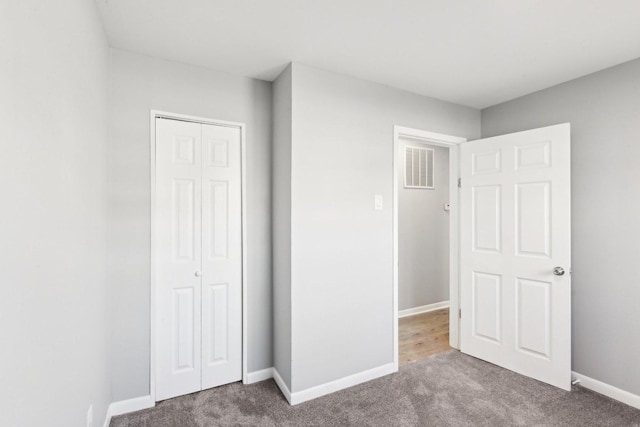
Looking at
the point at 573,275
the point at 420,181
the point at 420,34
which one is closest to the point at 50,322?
the point at 420,34

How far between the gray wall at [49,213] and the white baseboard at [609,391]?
3370mm

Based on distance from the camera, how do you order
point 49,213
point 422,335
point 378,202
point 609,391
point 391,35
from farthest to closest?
point 422,335 < point 378,202 < point 609,391 < point 391,35 < point 49,213

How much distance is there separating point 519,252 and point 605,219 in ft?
2.06

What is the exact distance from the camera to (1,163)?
2.48 feet

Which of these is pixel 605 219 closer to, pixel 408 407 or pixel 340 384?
pixel 408 407

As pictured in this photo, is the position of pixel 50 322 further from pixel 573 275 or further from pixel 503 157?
pixel 573 275

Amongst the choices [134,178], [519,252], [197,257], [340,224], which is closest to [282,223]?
[340,224]

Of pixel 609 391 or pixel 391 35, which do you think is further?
→ pixel 609 391

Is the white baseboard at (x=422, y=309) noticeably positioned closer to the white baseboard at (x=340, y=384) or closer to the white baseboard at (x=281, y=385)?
the white baseboard at (x=340, y=384)

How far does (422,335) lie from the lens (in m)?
3.51

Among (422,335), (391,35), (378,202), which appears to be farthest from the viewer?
(422,335)

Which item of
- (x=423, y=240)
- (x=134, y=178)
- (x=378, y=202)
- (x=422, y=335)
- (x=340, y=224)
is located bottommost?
(x=422, y=335)

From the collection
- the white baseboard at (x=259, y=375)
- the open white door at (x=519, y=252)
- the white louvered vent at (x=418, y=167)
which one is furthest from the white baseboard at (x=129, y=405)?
the white louvered vent at (x=418, y=167)

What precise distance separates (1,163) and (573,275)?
3.48 meters
